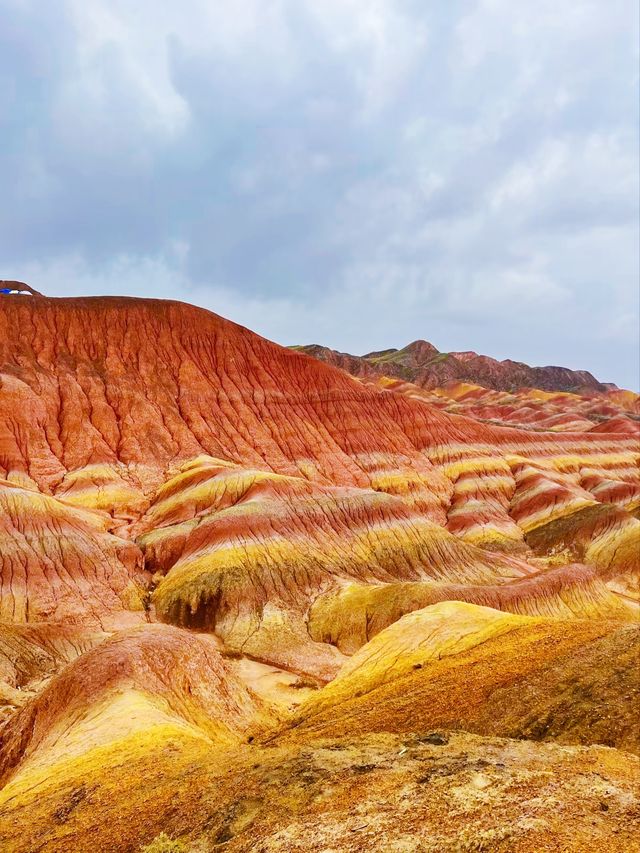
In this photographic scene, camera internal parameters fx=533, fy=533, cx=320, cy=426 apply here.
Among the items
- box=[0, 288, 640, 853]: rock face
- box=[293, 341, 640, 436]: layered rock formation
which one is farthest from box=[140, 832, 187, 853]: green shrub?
box=[293, 341, 640, 436]: layered rock formation

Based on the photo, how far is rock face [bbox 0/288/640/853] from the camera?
10.5m

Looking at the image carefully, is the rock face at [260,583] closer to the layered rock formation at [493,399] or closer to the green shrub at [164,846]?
the green shrub at [164,846]

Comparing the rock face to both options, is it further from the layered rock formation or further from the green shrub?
the layered rock formation

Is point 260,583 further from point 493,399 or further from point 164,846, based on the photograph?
point 493,399

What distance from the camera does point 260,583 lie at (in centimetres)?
4144

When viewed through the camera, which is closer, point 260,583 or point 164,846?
point 164,846

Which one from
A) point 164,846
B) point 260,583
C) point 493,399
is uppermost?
point 493,399

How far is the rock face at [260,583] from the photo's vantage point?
10.5m

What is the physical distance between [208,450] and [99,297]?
1398 inches

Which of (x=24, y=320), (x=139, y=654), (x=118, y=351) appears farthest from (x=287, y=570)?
(x=24, y=320)

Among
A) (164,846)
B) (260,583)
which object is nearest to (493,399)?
(260,583)

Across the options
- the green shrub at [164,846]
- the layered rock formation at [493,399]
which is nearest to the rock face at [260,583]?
the green shrub at [164,846]

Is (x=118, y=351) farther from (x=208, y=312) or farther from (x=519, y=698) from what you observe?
(x=519, y=698)

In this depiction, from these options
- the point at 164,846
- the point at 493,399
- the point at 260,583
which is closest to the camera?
the point at 164,846
